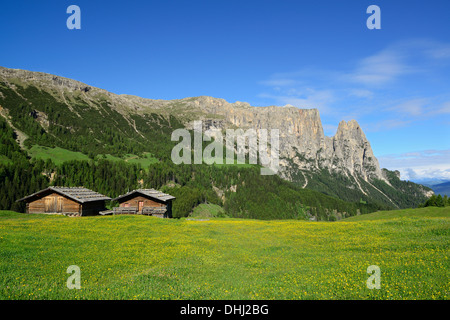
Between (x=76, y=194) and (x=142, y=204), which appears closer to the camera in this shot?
(x=76, y=194)

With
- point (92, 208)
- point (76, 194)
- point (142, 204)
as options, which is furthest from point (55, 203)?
point (142, 204)

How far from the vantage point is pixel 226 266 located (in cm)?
1997

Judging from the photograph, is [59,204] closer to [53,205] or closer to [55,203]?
[55,203]

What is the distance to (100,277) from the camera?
1592 centimetres

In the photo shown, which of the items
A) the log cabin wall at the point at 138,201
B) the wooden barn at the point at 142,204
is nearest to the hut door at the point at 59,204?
the wooden barn at the point at 142,204

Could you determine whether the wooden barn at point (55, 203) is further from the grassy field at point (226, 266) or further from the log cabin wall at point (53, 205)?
the grassy field at point (226, 266)

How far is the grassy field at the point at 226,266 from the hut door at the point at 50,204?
3066cm

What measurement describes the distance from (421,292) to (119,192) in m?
157

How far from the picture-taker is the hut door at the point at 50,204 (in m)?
56.9

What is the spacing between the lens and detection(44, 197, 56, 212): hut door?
56.9 m

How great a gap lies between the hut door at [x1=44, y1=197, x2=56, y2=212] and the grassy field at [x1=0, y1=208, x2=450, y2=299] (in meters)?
30.7

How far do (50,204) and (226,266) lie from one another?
52.9 m
